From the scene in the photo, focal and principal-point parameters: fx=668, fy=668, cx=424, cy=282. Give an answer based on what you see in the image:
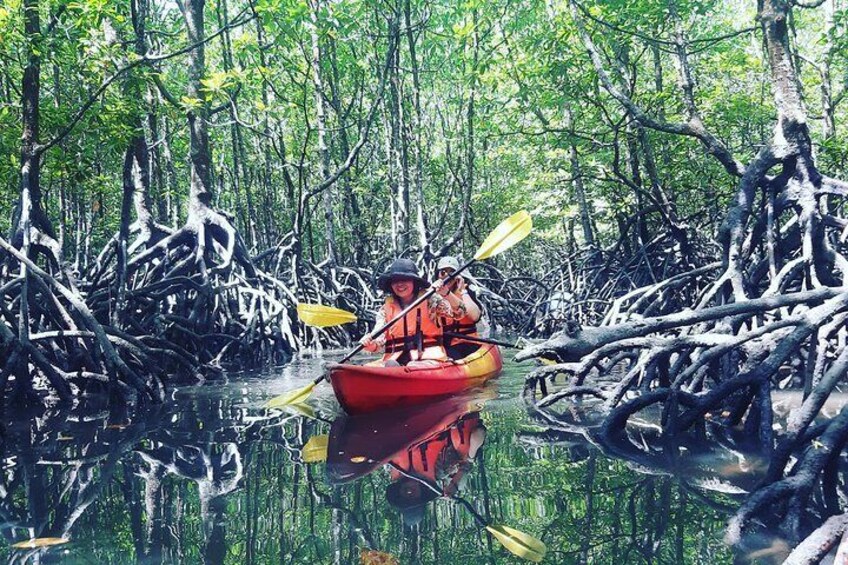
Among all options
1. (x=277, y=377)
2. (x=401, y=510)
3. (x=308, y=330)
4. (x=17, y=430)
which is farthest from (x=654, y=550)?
(x=308, y=330)

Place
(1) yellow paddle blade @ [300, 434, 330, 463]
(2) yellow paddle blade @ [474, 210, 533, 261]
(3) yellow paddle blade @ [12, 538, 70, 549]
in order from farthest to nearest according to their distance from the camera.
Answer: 1. (2) yellow paddle blade @ [474, 210, 533, 261]
2. (1) yellow paddle blade @ [300, 434, 330, 463]
3. (3) yellow paddle blade @ [12, 538, 70, 549]

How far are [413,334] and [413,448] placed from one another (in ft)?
6.67

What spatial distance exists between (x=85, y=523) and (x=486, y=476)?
164 cm

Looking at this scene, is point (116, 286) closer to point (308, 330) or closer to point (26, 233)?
point (26, 233)

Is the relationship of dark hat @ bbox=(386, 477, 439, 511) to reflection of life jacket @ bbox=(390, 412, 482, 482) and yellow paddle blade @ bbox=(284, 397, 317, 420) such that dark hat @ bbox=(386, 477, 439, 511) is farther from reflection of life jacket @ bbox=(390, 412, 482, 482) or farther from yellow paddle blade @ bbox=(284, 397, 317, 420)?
yellow paddle blade @ bbox=(284, 397, 317, 420)

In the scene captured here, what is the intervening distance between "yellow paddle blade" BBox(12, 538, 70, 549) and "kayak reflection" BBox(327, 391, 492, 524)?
1.10 meters

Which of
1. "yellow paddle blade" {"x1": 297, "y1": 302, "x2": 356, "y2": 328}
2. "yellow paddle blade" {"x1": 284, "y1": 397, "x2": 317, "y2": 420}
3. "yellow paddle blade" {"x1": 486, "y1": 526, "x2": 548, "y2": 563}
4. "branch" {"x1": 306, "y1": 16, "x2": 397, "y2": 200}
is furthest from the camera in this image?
"branch" {"x1": 306, "y1": 16, "x2": 397, "y2": 200}

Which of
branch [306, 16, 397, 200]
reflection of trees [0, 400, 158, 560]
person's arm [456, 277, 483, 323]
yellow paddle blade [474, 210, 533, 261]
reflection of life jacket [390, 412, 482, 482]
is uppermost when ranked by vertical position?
branch [306, 16, 397, 200]

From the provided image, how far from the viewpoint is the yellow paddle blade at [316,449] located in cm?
346

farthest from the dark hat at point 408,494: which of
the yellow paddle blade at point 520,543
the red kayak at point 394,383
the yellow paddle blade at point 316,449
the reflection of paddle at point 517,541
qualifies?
the red kayak at point 394,383

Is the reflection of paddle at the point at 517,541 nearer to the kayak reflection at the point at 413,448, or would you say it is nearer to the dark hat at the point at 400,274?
the kayak reflection at the point at 413,448

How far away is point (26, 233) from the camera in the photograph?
18.1 ft

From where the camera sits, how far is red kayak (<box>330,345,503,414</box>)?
4.32 metres

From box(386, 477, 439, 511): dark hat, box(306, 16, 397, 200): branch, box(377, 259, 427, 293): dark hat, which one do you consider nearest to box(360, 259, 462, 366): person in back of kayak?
box(377, 259, 427, 293): dark hat
